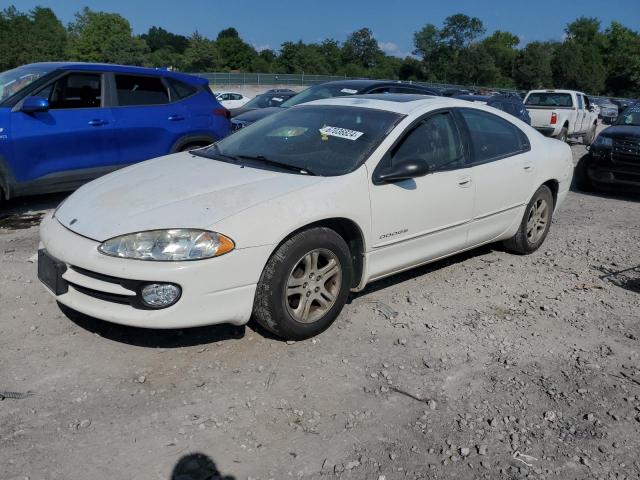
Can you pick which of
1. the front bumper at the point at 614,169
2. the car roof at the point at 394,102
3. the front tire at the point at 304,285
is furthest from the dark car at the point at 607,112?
the front tire at the point at 304,285

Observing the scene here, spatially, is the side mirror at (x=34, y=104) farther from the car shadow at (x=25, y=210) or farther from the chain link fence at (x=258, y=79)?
the chain link fence at (x=258, y=79)

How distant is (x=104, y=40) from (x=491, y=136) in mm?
109575

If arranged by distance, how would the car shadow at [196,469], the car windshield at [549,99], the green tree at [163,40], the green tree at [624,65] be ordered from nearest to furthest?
the car shadow at [196,469], the car windshield at [549,99], the green tree at [624,65], the green tree at [163,40]

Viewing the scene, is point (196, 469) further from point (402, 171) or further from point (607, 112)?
point (607, 112)

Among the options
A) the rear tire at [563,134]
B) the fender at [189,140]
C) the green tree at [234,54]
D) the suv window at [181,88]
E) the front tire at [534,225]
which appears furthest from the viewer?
the green tree at [234,54]

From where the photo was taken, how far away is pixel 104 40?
335ft

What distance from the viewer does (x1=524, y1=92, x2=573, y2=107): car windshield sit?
688 inches

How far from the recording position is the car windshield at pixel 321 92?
9.77m

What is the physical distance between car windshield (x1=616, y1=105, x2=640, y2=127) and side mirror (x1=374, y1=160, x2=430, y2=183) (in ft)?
23.3

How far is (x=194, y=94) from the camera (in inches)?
305

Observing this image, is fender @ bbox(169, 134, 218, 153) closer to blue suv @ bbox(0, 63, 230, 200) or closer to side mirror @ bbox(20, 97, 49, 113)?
blue suv @ bbox(0, 63, 230, 200)

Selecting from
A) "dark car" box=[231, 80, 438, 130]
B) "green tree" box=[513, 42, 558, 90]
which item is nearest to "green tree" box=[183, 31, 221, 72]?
"green tree" box=[513, 42, 558, 90]

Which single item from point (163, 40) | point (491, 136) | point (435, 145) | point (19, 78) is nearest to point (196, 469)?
point (435, 145)

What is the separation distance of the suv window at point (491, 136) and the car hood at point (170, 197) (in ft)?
5.69
